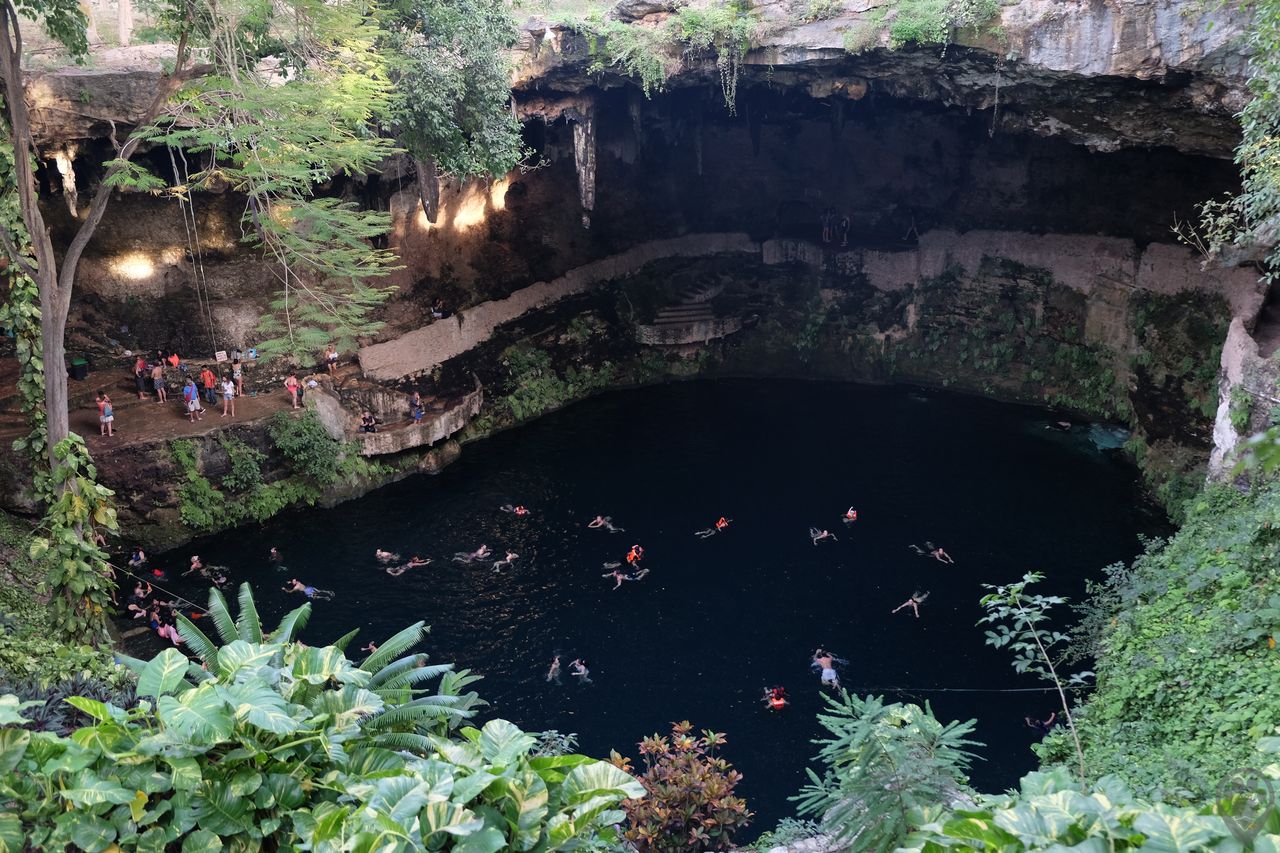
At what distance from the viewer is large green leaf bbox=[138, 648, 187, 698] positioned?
6621 mm

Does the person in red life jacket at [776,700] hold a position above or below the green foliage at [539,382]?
below

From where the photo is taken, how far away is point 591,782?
632 centimetres

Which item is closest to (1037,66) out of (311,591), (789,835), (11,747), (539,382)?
(539,382)

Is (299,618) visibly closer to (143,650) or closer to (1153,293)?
(143,650)

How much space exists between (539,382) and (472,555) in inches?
375

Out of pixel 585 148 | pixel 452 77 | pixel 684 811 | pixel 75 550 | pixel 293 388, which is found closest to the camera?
pixel 684 811

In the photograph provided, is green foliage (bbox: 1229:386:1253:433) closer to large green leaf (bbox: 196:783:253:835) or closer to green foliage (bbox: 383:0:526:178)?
green foliage (bbox: 383:0:526:178)

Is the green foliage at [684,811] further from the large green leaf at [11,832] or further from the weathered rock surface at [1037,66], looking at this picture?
the weathered rock surface at [1037,66]

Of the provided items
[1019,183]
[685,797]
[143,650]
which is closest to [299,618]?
[685,797]

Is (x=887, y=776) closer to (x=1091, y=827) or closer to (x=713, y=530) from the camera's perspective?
(x=1091, y=827)

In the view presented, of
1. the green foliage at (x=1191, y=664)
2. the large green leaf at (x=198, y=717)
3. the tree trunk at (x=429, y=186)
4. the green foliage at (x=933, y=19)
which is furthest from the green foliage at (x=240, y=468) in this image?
the green foliage at (x=1191, y=664)

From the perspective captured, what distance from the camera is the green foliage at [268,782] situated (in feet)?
18.2

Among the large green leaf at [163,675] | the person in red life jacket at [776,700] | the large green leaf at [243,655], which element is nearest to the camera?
the large green leaf at [163,675]

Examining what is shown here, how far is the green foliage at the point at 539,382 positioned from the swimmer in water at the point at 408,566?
829cm
